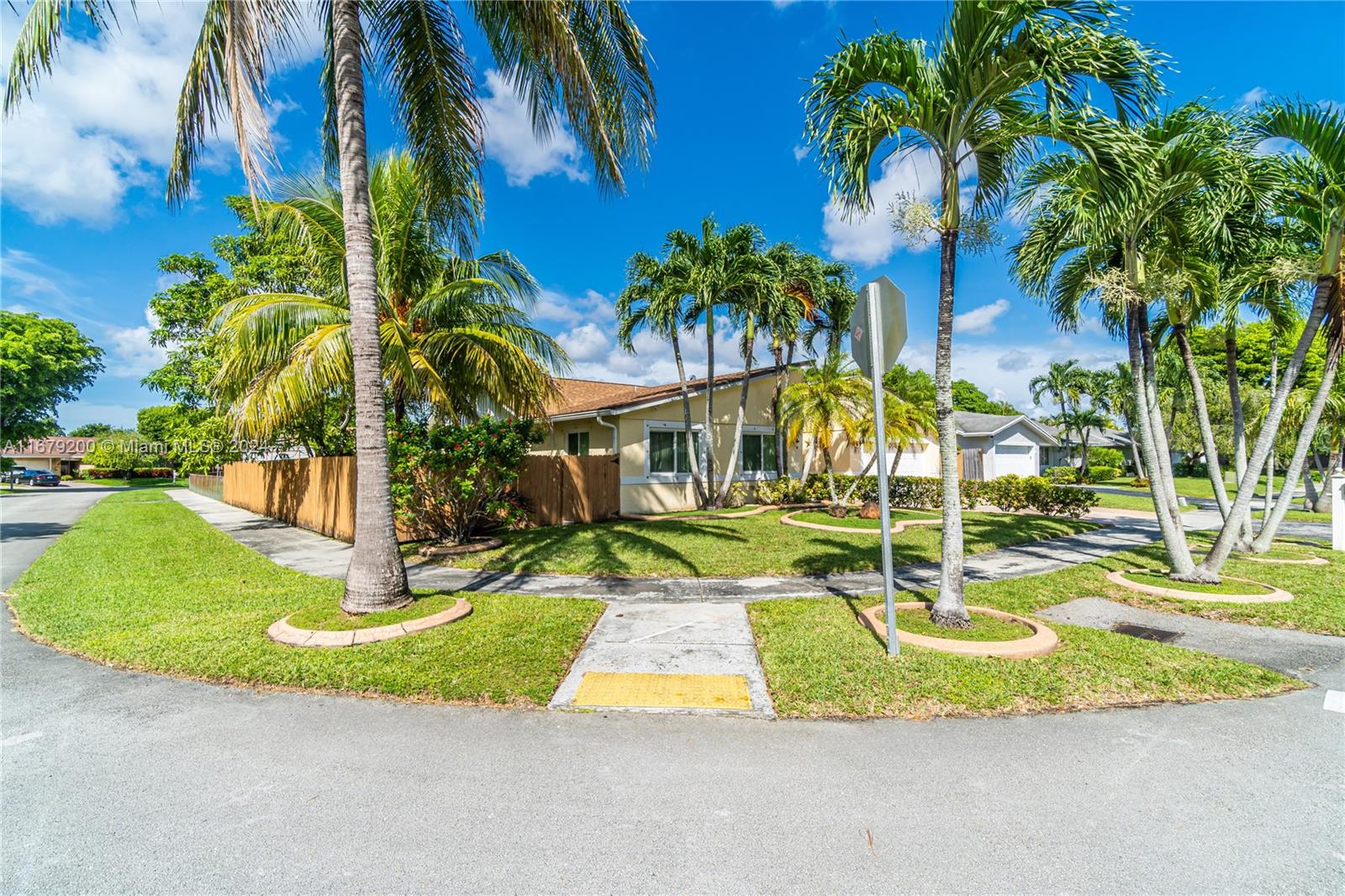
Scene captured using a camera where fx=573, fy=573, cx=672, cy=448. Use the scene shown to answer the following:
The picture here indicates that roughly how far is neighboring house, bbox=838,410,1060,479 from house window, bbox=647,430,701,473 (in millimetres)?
10010

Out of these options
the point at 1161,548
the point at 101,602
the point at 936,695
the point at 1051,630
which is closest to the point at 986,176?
the point at 1051,630

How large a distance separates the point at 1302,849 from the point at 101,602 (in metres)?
10.5

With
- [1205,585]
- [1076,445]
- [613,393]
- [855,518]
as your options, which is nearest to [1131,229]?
[1205,585]

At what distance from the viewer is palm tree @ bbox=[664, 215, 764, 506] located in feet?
48.9

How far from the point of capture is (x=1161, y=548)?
1001 centimetres

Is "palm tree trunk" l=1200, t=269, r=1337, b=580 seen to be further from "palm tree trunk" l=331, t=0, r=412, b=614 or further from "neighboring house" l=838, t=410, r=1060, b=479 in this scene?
"neighboring house" l=838, t=410, r=1060, b=479

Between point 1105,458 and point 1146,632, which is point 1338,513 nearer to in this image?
point 1146,632

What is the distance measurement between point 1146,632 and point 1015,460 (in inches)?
1070

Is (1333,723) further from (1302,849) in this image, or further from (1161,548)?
(1161,548)

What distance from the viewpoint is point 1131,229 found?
7148mm

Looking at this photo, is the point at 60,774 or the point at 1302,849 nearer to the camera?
the point at 1302,849

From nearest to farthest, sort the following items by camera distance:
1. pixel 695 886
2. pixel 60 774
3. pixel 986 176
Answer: pixel 695 886
pixel 60 774
pixel 986 176

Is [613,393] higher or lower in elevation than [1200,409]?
higher

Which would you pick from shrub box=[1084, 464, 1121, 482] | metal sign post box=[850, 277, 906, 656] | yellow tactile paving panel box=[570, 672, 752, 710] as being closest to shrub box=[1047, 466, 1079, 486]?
shrub box=[1084, 464, 1121, 482]
